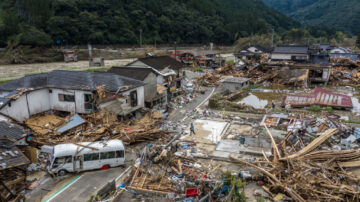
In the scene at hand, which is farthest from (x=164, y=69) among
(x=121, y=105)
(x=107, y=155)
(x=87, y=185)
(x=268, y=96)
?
(x=87, y=185)

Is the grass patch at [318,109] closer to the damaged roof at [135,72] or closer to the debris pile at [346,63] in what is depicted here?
the damaged roof at [135,72]

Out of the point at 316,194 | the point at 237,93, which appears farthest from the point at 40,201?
the point at 237,93

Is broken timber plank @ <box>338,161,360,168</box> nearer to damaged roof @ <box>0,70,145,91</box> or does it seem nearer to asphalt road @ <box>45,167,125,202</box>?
asphalt road @ <box>45,167,125,202</box>

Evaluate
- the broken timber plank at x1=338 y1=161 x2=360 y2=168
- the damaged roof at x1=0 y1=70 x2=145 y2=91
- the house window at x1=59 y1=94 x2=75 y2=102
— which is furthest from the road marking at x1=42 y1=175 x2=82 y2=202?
→ the broken timber plank at x1=338 y1=161 x2=360 y2=168

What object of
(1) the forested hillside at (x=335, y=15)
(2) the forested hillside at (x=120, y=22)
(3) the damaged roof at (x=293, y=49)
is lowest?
(3) the damaged roof at (x=293, y=49)

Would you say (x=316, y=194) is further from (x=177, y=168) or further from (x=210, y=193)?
(x=177, y=168)

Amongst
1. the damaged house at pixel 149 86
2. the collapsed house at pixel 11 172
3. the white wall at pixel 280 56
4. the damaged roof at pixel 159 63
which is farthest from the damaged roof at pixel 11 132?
the white wall at pixel 280 56
